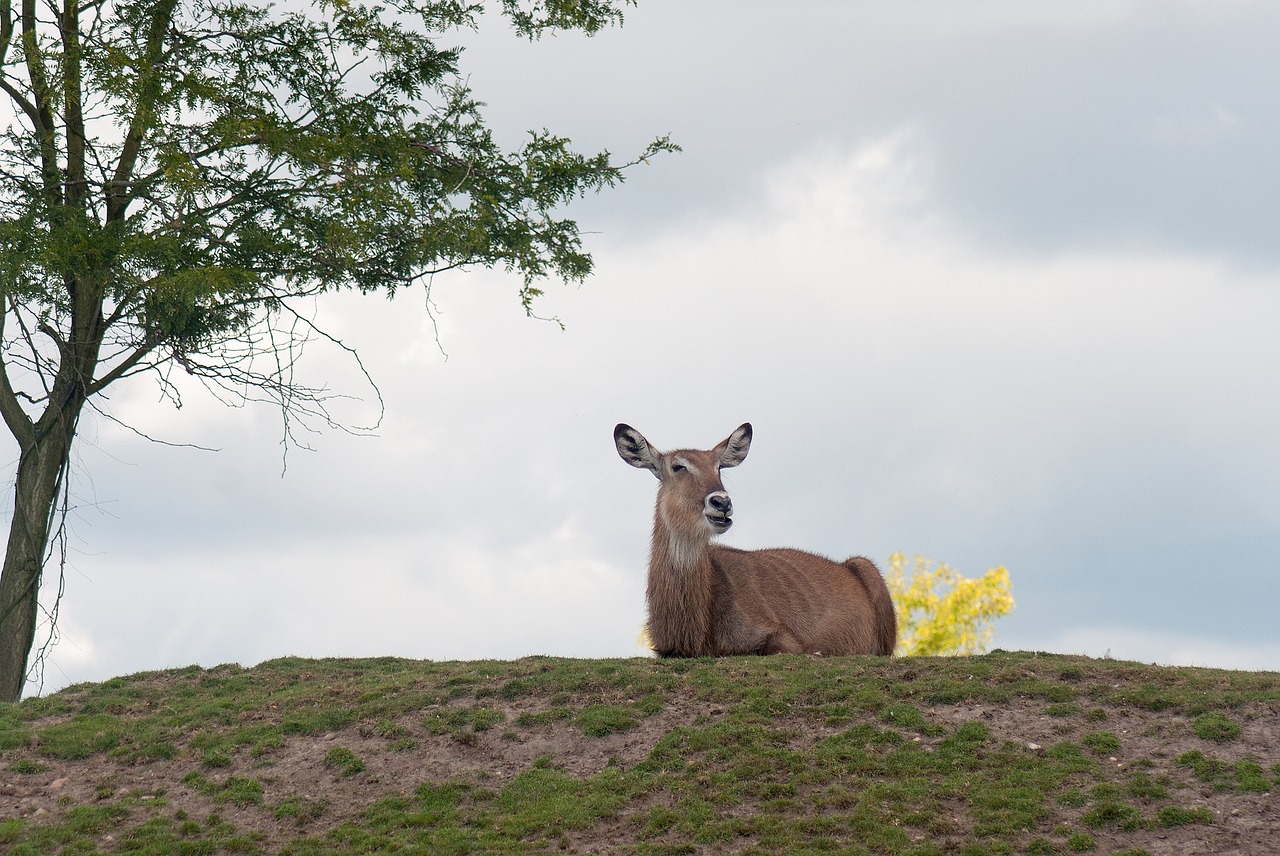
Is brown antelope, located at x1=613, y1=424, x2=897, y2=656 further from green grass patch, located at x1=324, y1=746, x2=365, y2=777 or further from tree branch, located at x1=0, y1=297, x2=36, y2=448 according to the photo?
tree branch, located at x1=0, y1=297, x2=36, y2=448

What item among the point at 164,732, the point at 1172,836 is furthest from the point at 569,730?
the point at 1172,836

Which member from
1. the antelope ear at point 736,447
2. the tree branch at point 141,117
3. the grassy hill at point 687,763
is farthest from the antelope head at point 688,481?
the tree branch at point 141,117

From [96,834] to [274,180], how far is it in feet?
36.2

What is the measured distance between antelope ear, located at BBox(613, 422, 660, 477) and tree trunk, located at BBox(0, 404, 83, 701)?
8485mm

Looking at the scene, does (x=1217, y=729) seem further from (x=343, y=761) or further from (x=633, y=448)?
(x=343, y=761)

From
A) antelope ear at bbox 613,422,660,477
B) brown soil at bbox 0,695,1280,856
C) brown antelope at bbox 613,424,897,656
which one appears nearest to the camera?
brown soil at bbox 0,695,1280,856

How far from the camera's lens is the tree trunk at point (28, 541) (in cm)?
1938

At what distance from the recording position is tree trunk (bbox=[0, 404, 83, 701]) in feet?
63.6

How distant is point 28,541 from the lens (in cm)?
1961

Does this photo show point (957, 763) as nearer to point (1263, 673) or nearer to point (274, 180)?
point (1263, 673)

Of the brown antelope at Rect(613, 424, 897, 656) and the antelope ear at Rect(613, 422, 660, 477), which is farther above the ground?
the antelope ear at Rect(613, 422, 660, 477)

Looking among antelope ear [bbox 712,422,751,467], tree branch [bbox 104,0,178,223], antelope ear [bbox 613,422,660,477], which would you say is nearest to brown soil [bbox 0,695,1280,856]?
antelope ear [bbox 613,422,660,477]

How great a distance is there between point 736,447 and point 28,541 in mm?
10648

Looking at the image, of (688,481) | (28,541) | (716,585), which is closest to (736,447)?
(688,481)
